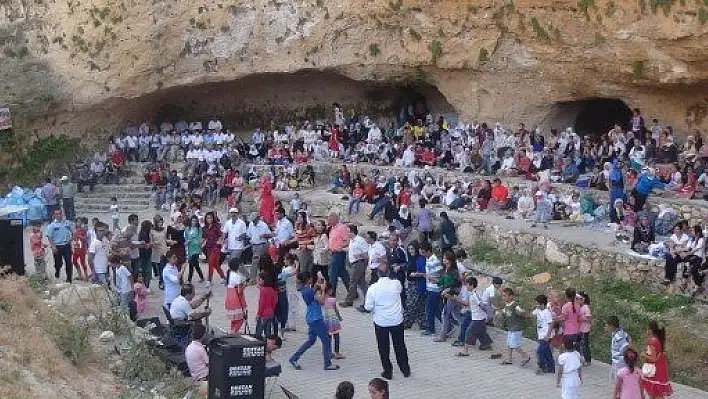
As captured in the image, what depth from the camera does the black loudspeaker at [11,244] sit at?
15.7m

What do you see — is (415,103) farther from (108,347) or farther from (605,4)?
(108,347)

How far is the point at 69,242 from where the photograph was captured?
59.8ft

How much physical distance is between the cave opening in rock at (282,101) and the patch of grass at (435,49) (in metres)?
2.63

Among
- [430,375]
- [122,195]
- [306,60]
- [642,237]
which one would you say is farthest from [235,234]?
[306,60]

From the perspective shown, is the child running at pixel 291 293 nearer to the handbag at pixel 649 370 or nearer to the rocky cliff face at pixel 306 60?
the handbag at pixel 649 370

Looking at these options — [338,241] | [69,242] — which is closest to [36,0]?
[69,242]

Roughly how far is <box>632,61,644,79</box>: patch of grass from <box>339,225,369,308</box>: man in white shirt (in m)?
8.92

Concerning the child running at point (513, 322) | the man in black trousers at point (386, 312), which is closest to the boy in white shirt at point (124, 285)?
the man in black trousers at point (386, 312)

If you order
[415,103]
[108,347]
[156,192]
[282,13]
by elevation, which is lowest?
[108,347]

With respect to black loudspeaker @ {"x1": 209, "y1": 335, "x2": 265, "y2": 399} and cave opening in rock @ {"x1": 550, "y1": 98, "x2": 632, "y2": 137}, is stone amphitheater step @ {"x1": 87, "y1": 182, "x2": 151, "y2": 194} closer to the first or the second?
cave opening in rock @ {"x1": 550, "y1": 98, "x2": 632, "y2": 137}

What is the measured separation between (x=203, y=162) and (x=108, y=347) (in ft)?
46.2

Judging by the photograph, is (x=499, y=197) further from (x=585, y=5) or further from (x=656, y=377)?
(x=656, y=377)

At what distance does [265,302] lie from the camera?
45.8 ft

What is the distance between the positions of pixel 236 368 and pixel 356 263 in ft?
20.7
